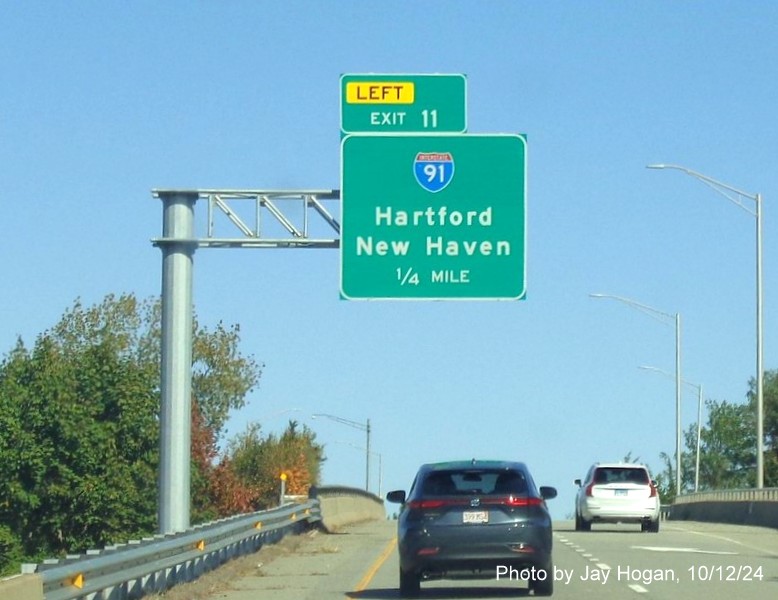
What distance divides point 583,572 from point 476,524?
14.7 feet

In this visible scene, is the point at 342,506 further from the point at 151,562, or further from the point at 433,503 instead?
the point at 151,562

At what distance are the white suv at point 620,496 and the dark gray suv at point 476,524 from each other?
1765 cm

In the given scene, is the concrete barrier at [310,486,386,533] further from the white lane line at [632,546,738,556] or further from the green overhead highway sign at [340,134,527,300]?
the green overhead highway sign at [340,134,527,300]

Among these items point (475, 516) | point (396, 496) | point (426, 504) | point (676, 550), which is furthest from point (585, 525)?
point (475, 516)

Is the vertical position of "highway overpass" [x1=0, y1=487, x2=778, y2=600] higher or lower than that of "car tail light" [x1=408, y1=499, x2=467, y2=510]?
lower

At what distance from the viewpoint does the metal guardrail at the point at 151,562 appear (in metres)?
14.6

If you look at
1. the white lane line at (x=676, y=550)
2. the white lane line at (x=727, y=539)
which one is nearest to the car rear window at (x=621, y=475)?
the white lane line at (x=727, y=539)

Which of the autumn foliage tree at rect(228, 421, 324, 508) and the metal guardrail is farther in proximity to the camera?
the autumn foliage tree at rect(228, 421, 324, 508)

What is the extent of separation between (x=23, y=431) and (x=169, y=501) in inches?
1662

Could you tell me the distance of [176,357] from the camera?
24.9 m

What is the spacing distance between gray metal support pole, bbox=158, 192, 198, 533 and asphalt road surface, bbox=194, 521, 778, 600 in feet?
5.30

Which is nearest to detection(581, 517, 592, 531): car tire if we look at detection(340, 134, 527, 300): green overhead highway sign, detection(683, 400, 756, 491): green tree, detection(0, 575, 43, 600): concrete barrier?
detection(340, 134, 527, 300): green overhead highway sign

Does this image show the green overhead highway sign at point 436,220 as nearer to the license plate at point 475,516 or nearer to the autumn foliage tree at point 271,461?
the license plate at point 475,516

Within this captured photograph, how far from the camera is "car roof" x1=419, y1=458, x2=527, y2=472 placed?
64.9 ft
